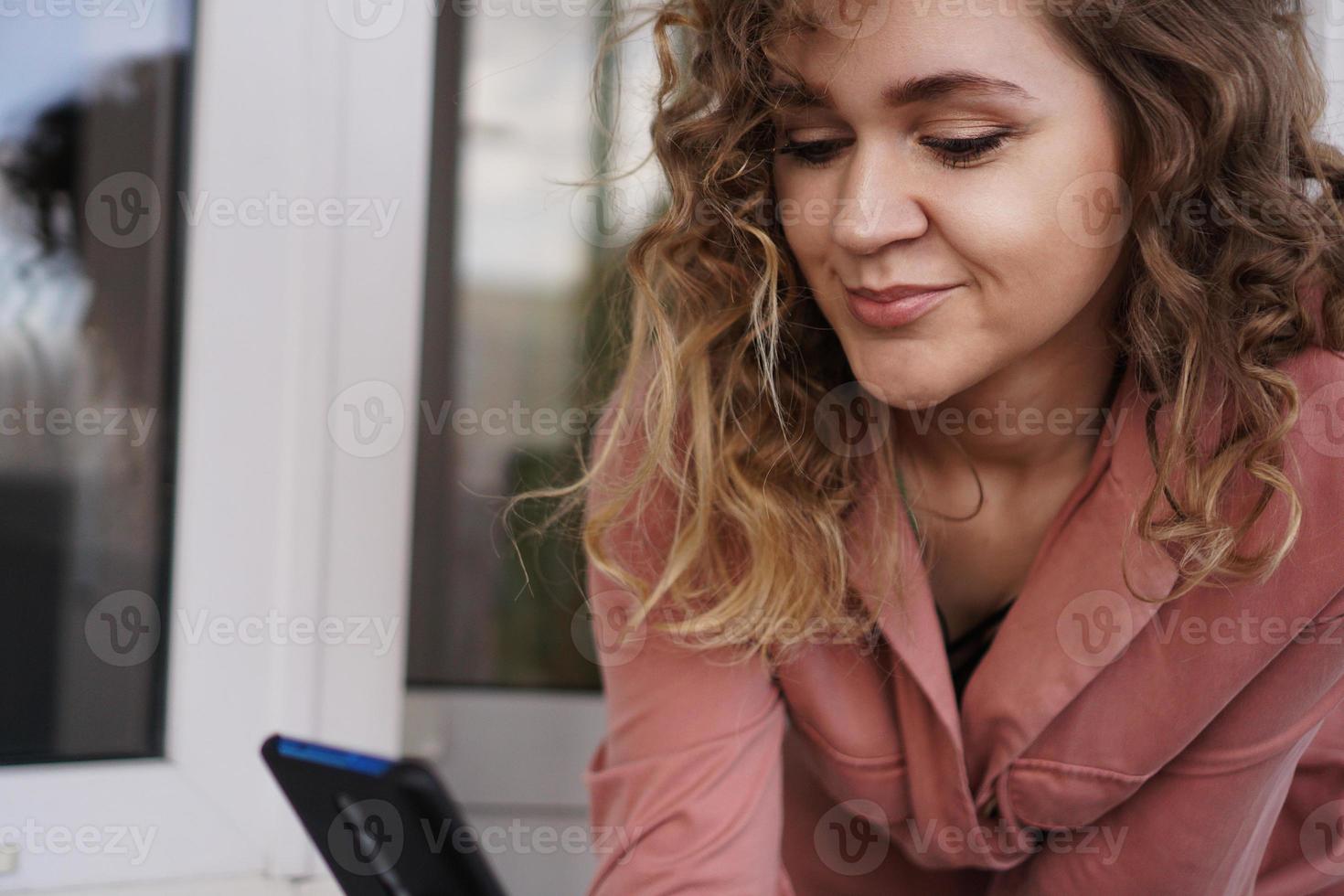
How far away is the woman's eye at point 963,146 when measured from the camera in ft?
2.54

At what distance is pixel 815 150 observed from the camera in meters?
0.87

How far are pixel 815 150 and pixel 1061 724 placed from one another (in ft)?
1.61

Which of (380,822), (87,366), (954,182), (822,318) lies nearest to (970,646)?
(822,318)

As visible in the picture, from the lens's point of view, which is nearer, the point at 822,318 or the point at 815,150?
the point at 815,150

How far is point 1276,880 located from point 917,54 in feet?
2.59

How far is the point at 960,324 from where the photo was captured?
822 millimetres

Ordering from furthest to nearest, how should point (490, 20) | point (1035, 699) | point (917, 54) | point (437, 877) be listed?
1. point (490, 20)
2. point (1035, 699)
3. point (917, 54)
4. point (437, 877)

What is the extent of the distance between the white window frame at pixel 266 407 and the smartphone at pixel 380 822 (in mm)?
415

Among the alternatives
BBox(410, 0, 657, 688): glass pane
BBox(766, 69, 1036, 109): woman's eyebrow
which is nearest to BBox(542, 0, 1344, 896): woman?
BBox(766, 69, 1036, 109): woman's eyebrow

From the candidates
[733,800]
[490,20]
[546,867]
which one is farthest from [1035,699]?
[490,20]

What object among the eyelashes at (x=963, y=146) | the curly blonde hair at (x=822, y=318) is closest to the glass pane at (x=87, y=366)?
the curly blonde hair at (x=822, y=318)

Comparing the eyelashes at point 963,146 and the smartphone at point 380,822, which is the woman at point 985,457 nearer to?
the eyelashes at point 963,146

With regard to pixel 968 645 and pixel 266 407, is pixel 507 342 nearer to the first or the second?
pixel 266 407

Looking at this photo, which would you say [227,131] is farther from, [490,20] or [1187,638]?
[1187,638]
